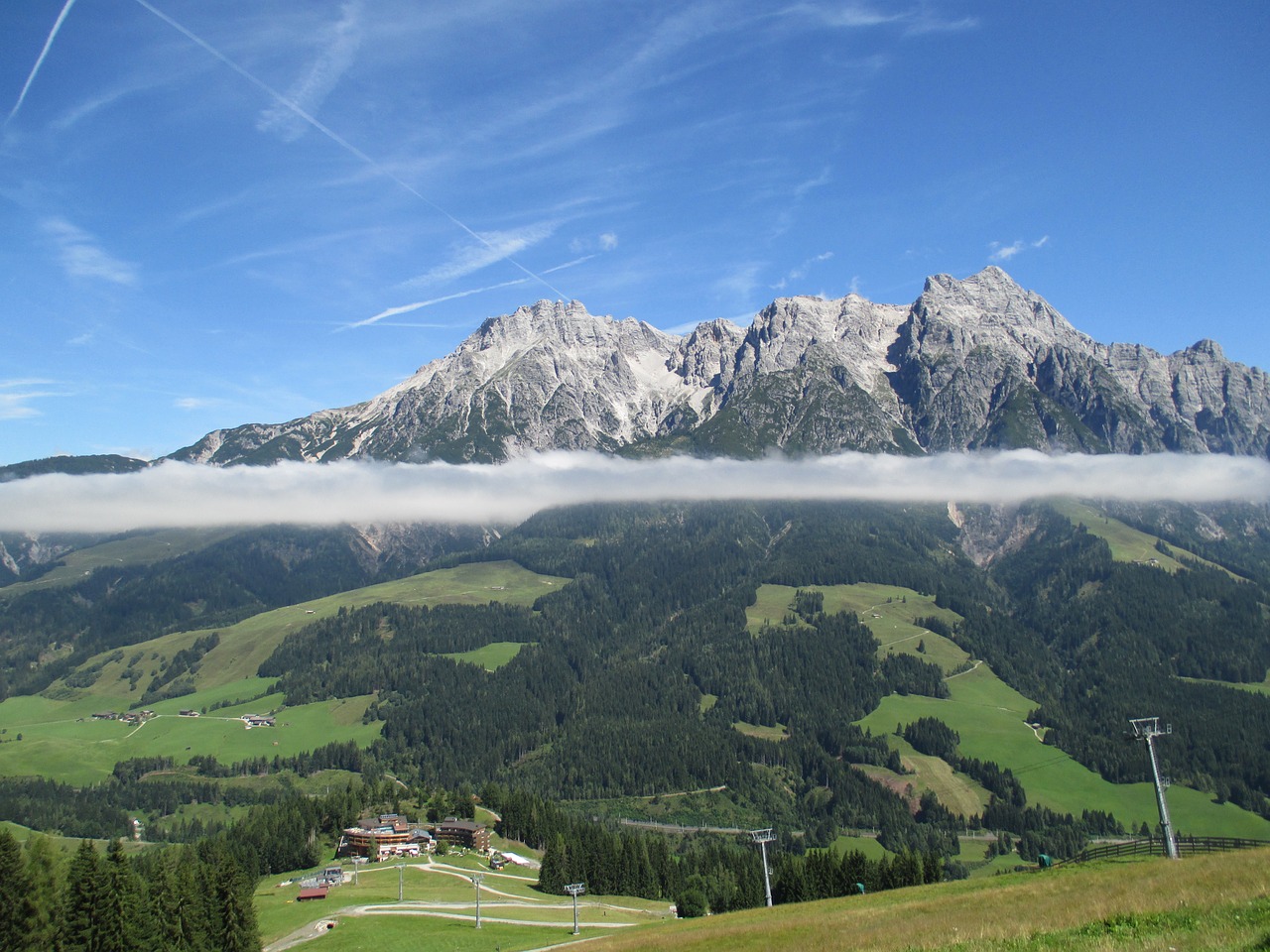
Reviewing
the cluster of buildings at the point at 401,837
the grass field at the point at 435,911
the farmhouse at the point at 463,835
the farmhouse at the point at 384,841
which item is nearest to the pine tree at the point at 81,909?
the grass field at the point at 435,911

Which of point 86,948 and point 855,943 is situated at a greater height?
point 855,943

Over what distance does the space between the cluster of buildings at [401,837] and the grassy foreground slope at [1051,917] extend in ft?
→ 289

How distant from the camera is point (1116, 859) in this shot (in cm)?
6234

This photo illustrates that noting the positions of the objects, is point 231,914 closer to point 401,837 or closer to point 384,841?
point 384,841

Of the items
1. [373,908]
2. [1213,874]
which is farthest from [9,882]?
[1213,874]

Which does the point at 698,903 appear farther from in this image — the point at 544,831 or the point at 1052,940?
the point at 1052,940

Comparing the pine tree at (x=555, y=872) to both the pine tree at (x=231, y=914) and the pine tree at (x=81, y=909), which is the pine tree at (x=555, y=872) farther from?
the pine tree at (x=81, y=909)

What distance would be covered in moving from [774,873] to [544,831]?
181ft

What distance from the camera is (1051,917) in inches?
1406

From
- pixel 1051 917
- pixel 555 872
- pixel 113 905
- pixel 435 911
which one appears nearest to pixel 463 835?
pixel 555 872

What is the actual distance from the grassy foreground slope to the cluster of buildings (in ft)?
289

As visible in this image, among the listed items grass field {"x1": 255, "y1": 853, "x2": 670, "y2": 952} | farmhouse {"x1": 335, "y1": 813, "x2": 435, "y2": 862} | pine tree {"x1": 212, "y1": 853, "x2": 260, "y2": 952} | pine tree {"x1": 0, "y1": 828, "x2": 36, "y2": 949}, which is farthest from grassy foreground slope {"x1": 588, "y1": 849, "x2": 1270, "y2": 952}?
farmhouse {"x1": 335, "y1": 813, "x2": 435, "y2": 862}

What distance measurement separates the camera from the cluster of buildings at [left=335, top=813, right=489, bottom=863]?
464 ft

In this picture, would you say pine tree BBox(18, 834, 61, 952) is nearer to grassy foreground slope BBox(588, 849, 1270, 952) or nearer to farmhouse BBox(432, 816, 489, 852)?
grassy foreground slope BBox(588, 849, 1270, 952)
